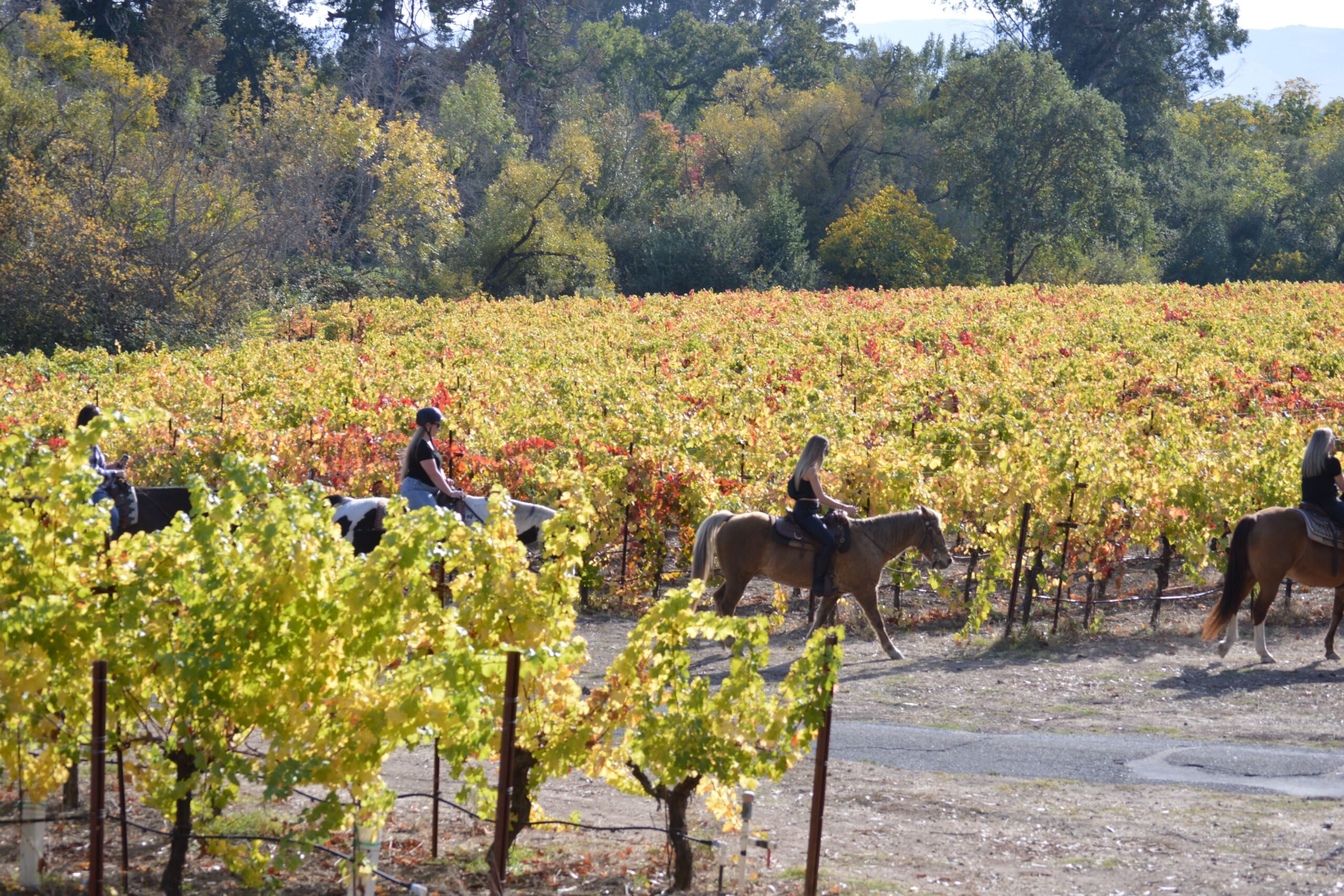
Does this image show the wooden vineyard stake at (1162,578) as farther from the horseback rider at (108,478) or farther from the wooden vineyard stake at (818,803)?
the horseback rider at (108,478)

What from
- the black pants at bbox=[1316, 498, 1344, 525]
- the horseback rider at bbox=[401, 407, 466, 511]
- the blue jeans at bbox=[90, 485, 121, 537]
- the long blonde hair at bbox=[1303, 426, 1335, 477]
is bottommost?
the blue jeans at bbox=[90, 485, 121, 537]

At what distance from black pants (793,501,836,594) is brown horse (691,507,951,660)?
143mm

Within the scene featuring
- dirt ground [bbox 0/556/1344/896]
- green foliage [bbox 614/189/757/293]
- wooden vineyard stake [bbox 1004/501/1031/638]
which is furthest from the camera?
green foliage [bbox 614/189/757/293]

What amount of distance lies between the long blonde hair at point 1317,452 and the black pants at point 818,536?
457 cm

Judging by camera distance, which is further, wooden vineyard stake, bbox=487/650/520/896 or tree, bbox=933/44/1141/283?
→ tree, bbox=933/44/1141/283

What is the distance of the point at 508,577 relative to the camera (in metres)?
6.09

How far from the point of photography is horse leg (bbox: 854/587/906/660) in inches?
453

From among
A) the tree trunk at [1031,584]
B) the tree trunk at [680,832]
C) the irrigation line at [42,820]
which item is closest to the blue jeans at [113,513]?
the irrigation line at [42,820]

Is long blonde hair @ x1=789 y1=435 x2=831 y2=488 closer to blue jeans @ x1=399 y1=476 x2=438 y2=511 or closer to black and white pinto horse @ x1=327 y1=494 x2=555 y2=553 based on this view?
black and white pinto horse @ x1=327 y1=494 x2=555 y2=553

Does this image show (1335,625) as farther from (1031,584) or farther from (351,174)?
(351,174)

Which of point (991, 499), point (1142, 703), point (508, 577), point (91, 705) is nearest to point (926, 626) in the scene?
point (991, 499)

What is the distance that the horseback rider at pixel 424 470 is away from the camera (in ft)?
35.8

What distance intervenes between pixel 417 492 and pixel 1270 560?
26.7 ft

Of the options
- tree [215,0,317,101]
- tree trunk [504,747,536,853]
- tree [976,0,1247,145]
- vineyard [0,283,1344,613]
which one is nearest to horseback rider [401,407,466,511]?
vineyard [0,283,1344,613]
